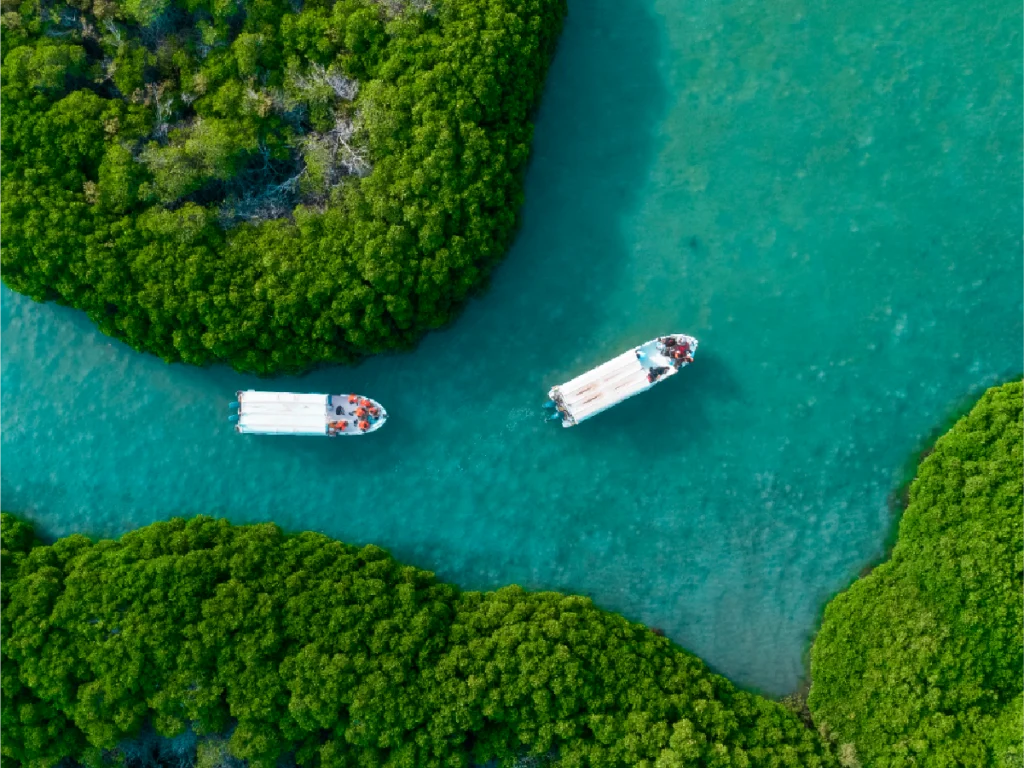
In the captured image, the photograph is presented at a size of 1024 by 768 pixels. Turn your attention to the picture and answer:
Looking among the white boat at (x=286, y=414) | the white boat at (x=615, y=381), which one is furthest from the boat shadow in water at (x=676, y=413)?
the white boat at (x=286, y=414)

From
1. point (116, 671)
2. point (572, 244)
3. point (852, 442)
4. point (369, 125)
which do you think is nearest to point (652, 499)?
point (852, 442)

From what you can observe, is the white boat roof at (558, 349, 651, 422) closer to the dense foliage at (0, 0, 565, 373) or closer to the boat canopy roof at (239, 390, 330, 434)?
the dense foliage at (0, 0, 565, 373)

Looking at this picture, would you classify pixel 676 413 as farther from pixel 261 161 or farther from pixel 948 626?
pixel 261 161

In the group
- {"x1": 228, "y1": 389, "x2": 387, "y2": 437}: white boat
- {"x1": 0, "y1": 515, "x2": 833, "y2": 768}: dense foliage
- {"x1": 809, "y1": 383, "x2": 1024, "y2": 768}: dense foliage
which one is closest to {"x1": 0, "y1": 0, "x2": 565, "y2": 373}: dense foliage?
{"x1": 228, "y1": 389, "x2": 387, "y2": 437}: white boat

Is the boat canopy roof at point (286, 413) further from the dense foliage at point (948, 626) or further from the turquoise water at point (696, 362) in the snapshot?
the dense foliage at point (948, 626)

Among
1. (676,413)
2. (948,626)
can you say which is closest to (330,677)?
(676,413)

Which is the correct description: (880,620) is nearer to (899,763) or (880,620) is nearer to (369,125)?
(899,763)

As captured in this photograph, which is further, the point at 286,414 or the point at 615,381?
the point at 286,414
